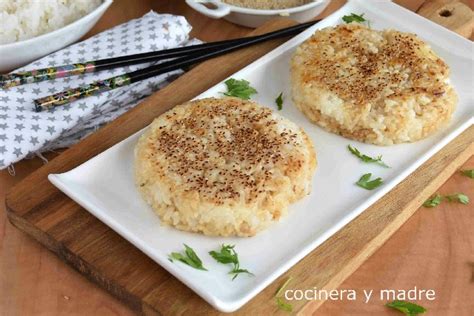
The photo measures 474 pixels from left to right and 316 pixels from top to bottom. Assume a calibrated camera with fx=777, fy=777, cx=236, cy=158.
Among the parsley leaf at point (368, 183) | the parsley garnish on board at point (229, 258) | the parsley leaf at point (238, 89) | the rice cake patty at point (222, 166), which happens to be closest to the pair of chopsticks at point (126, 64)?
the parsley leaf at point (238, 89)

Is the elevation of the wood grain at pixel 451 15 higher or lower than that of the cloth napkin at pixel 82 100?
higher

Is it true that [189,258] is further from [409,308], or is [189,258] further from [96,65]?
[96,65]

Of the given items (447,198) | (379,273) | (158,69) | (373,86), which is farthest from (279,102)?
(379,273)

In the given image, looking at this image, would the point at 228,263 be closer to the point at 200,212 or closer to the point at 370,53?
the point at 200,212

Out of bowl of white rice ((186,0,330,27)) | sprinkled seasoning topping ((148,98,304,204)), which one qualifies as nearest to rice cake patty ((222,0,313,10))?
bowl of white rice ((186,0,330,27))

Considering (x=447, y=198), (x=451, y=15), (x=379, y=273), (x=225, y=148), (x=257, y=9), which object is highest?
(x=451, y=15)

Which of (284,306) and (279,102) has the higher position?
(279,102)

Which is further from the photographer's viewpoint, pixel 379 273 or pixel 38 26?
pixel 38 26

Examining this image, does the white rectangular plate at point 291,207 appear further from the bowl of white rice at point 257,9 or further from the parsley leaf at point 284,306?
the bowl of white rice at point 257,9
